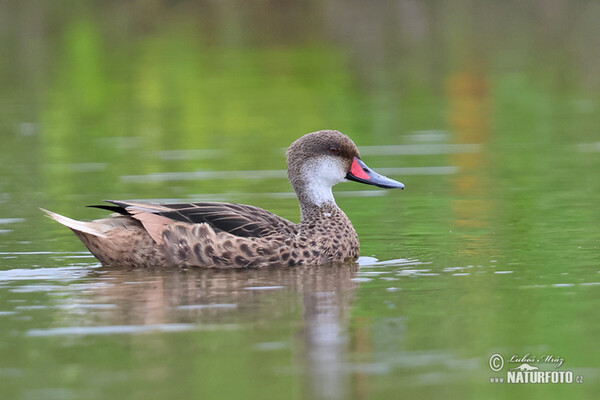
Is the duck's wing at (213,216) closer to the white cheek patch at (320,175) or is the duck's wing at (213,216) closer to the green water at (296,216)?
the green water at (296,216)

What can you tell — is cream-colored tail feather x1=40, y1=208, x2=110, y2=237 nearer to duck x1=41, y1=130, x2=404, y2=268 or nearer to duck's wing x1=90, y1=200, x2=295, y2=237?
duck x1=41, y1=130, x2=404, y2=268

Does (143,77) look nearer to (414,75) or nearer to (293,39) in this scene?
(414,75)

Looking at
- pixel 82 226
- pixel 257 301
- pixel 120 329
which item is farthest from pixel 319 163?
pixel 120 329

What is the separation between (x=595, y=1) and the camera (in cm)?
4969

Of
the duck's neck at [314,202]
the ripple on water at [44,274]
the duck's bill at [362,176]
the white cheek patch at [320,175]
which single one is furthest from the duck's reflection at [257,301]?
the duck's bill at [362,176]

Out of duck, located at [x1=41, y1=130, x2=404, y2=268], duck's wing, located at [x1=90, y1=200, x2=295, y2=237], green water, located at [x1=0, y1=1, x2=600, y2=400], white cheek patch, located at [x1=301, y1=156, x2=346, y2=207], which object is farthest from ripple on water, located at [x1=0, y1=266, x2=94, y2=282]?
white cheek patch, located at [x1=301, y1=156, x2=346, y2=207]

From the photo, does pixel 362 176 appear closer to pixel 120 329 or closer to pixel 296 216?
pixel 296 216

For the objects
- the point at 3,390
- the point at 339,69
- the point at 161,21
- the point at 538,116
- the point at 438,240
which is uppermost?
the point at 161,21

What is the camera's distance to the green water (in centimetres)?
752

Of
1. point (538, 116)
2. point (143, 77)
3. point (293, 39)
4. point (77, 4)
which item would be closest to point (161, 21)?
point (77, 4)

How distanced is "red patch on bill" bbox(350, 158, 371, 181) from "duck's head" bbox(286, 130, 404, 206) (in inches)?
0.6

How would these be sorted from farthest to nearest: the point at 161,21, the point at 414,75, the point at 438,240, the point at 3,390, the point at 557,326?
the point at 161,21
the point at 414,75
the point at 438,240
the point at 557,326
the point at 3,390

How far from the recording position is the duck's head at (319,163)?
11492 millimetres

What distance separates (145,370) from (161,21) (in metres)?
43.0
